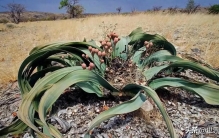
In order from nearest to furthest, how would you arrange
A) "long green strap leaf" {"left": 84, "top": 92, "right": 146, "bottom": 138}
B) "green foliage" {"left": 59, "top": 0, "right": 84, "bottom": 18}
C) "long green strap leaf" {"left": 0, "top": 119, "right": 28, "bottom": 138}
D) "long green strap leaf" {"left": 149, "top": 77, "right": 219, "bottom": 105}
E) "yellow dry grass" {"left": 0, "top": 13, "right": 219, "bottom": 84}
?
"long green strap leaf" {"left": 84, "top": 92, "right": 146, "bottom": 138}, "long green strap leaf" {"left": 0, "top": 119, "right": 28, "bottom": 138}, "long green strap leaf" {"left": 149, "top": 77, "right": 219, "bottom": 105}, "yellow dry grass" {"left": 0, "top": 13, "right": 219, "bottom": 84}, "green foliage" {"left": 59, "top": 0, "right": 84, "bottom": 18}

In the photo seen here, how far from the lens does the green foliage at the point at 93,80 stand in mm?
1245

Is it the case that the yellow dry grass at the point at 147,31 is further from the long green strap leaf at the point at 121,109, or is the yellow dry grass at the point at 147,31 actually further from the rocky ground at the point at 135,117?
the long green strap leaf at the point at 121,109

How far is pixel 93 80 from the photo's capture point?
4.96 feet

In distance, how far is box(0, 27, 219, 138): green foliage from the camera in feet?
4.09

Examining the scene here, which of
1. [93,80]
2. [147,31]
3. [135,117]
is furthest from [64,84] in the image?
[147,31]

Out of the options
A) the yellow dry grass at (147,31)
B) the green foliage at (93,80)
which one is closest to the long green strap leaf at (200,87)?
the green foliage at (93,80)

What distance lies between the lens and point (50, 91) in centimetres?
136

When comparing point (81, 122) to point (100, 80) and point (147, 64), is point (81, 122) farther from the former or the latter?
point (147, 64)

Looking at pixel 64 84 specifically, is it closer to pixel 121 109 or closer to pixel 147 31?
pixel 121 109

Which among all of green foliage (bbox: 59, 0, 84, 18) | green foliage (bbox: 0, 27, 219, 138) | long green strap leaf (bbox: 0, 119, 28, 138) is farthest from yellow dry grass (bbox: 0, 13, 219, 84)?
green foliage (bbox: 59, 0, 84, 18)

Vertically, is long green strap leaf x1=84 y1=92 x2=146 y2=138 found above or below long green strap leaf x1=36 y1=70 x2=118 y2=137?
below

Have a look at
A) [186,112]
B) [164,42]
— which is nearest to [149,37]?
[164,42]

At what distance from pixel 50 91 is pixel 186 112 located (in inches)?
35.8

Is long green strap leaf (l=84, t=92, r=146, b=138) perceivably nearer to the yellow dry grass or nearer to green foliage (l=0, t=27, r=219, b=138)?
green foliage (l=0, t=27, r=219, b=138)
